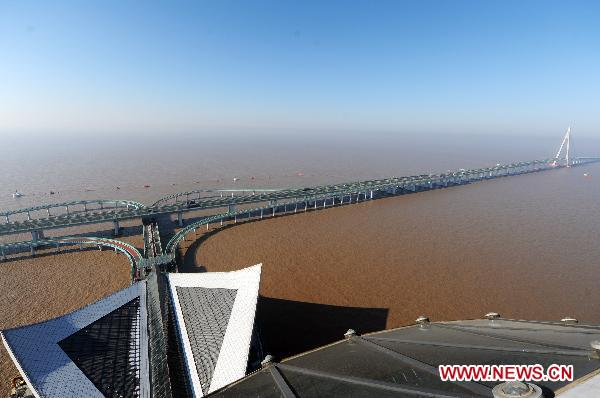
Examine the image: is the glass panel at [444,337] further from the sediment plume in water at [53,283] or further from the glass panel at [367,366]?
the sediment plume in water at [53,283]

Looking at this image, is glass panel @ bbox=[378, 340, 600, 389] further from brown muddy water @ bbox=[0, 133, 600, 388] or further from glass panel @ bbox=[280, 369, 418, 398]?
brown muddy water @ bbox=[0, 133, 600, 388]

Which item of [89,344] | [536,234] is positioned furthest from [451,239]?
[89,344]

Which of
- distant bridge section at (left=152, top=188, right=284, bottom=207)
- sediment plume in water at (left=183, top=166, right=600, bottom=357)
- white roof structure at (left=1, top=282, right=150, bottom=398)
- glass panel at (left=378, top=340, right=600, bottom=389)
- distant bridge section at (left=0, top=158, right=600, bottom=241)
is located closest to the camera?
glass panel at (left=378, top=340, right=600, bottom=389)

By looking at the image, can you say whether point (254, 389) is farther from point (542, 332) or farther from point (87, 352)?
point (87, 352)

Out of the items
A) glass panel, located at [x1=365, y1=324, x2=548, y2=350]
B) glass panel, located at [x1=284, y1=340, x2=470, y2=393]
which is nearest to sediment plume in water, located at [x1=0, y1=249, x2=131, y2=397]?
glass panel, located at [x1=284, y1=340, x2=470, y2=393]

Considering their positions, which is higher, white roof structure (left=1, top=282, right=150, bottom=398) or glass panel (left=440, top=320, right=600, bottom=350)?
glass panel (left=440, top=320, right=600, bottom=350)

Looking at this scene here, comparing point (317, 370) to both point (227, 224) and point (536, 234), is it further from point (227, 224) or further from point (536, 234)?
point (536, 234)

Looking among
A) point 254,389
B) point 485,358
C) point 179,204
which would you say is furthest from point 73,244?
point 485,358

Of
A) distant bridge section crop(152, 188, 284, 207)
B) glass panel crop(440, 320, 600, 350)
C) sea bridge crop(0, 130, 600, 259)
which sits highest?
distant bridge section crop(152, 188, 284, 207)
